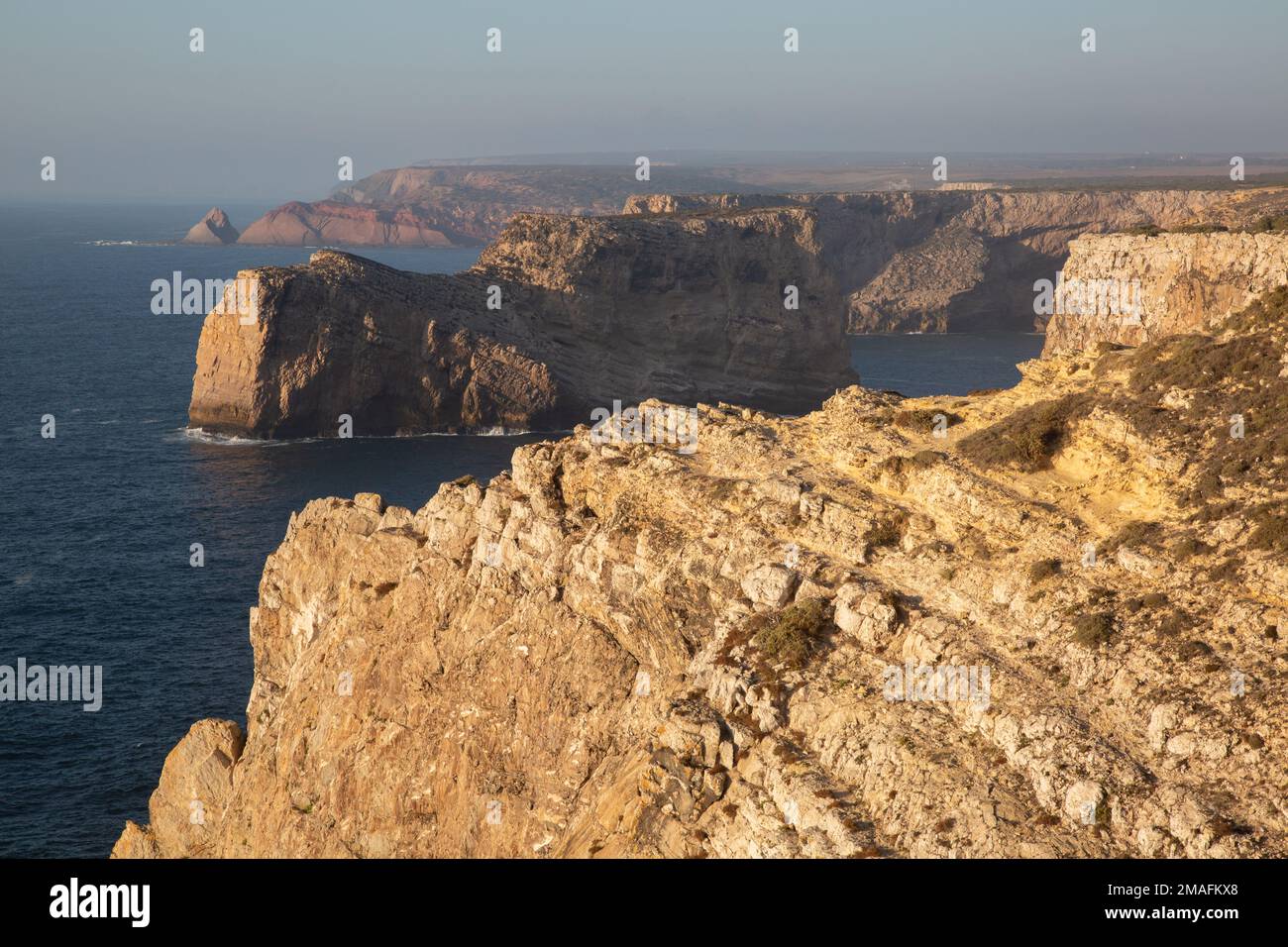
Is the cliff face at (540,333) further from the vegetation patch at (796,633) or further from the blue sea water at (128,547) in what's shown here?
the vegetation patch at (796,633)

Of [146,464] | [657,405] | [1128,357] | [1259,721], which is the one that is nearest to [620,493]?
[657,405]

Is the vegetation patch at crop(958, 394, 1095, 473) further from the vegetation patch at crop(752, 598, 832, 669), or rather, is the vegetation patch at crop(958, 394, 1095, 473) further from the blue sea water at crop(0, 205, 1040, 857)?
the blue sea water at crop(0, 205, 1040, 857)

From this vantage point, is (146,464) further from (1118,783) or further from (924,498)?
(1118,783)

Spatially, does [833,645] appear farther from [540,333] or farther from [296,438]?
[540,333]

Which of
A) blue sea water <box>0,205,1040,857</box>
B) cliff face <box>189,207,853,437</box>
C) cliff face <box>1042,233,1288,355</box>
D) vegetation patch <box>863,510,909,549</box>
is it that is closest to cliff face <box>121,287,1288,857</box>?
vegetation patch <box>863,510,909,549</box>
